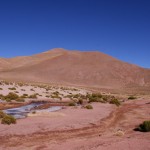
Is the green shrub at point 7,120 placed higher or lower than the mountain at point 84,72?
lower

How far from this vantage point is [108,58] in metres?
181

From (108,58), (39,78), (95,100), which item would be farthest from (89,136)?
(108,58)

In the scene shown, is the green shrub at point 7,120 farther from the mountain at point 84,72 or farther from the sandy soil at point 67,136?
the mountain at point 84,72

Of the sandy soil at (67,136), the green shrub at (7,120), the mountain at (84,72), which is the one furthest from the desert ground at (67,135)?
the mountain at (84,72)

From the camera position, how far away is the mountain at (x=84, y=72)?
461 feet

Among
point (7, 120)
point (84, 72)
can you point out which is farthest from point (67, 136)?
point (84, 72)

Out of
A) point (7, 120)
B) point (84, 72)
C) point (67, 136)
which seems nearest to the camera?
point (67, 136)

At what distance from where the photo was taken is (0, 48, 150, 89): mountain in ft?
461

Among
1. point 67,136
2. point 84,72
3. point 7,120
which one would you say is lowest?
point 67,136

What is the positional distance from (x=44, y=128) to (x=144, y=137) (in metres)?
6.73

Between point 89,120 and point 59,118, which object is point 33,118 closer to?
point 59,118

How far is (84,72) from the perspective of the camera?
152875 millimetres

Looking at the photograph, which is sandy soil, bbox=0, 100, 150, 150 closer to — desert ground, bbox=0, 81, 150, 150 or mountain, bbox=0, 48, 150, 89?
desert ground, bbox=0, 81, 150, 150

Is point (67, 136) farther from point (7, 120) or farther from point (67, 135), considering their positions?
point (7, 120)
